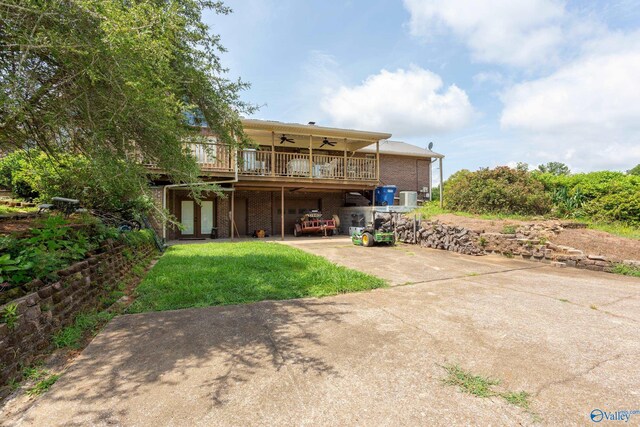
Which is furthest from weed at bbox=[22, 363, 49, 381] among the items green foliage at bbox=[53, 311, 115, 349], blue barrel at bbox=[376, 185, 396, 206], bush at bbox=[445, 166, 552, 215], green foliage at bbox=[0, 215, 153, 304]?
blue barrel at bbox=[376, 185, 396, 206]

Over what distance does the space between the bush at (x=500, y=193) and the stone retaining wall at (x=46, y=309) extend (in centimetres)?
1255

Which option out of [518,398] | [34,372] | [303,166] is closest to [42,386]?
[34,372]

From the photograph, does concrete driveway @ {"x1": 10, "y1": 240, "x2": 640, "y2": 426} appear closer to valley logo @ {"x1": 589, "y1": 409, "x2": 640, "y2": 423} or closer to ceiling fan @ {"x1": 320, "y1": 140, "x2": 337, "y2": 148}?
valley logo @ {"x1": 589, "y1": 409, "x2": 640, "y2": 423}

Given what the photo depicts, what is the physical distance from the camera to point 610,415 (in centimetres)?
200

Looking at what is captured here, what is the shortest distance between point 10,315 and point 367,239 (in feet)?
31.9

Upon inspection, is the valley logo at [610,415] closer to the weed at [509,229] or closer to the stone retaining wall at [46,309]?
the stone retaining wall at [46,309]

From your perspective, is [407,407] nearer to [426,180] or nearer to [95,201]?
[95,201]

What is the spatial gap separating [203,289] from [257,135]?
12205mm

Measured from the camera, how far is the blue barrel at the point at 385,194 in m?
15.9

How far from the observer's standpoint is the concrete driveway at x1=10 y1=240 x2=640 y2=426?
80.1 inches

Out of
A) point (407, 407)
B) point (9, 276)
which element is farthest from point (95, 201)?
point (407, 407)

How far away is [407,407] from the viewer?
2.09 m

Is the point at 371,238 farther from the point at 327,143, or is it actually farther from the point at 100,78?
the point at 100,78

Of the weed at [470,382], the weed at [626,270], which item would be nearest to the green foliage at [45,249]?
the weed at [470,382]
